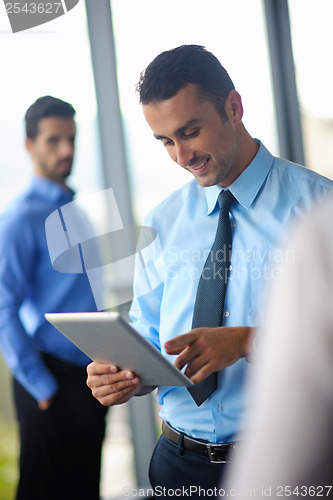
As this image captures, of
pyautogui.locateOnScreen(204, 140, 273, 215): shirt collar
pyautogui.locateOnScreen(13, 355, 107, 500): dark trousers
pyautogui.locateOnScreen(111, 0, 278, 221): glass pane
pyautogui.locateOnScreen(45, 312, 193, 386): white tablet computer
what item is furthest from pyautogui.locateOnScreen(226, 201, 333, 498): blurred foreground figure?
pyautogui.locateOnScreen(111, 0, 278, 221): glass pane

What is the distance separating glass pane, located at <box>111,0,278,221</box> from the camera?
248 centimetres

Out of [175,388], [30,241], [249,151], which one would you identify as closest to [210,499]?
[175,388]

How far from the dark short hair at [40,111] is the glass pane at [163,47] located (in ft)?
1.14

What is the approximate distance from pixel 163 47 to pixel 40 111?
0.74 metres

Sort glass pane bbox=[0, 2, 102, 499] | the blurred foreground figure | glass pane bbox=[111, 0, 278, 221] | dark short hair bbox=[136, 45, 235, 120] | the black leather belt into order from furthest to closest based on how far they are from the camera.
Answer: glass pane bbox=[111, 0, 278, 221] < glass pane bbox=[0, 2, 102, 499] < dark short hair bbox=[136, 45, 235, 120] < the black leather belt < the blurred foreground figure

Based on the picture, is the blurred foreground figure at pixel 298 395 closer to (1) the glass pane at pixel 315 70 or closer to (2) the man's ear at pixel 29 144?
(2) the man's ear at pixel 29 144

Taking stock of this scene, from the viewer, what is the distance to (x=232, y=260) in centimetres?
136

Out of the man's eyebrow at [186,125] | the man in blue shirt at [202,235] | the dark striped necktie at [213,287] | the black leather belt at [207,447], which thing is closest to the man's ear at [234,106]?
the man in blue shirt at [202,235]

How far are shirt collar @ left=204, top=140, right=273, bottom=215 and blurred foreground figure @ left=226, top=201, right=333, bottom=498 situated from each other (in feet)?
3.57

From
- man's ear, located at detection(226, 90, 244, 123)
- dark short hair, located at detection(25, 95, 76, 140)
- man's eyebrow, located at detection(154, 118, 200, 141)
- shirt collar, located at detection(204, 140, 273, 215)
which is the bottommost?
shirt collar, located at detection(204, 140, 273, 215)

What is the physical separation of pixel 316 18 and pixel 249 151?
1927mm

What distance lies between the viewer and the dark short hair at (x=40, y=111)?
2203 mm

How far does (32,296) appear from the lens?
2.14 metres

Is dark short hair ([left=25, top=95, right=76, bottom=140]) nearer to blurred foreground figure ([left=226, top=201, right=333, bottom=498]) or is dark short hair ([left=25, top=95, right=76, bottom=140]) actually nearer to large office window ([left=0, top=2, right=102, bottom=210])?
large office window ([left=0, top=2, right=102, bottom=210])
